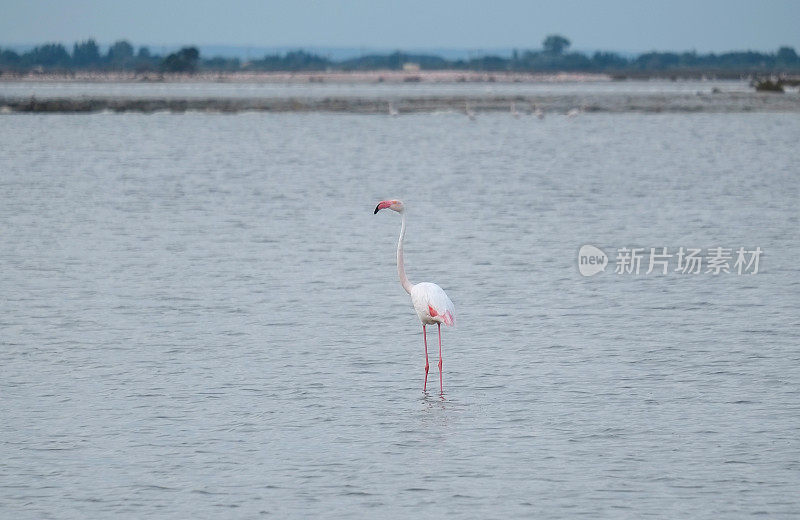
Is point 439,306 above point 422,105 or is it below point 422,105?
above

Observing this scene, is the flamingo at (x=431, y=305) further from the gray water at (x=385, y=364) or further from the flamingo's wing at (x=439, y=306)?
the gray water at (x=385, y=364)

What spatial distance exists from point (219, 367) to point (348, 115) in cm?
8613

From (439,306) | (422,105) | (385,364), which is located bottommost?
(422,105)

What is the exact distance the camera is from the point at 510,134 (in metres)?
75.2

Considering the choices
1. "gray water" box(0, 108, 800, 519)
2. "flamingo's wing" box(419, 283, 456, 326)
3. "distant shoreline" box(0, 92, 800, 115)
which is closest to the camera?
"gray water" box(0, 108, 800, 519)

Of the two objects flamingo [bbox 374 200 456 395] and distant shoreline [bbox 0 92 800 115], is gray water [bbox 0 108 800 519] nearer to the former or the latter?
flamingo [bbox 374 200 456 395]

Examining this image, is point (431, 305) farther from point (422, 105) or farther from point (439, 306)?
point (422, 105)

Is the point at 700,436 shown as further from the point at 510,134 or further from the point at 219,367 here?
the point at 510,134

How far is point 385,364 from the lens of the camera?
1433 centimetres

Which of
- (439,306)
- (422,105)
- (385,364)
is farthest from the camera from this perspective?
(422,105)

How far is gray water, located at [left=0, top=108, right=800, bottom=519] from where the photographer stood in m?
10.0

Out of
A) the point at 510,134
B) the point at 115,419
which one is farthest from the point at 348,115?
the point at 115,419

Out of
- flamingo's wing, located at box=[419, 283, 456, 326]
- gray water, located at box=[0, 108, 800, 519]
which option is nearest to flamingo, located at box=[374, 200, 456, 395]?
flamingo's wing, located at box=[419, 283, 456, 326]

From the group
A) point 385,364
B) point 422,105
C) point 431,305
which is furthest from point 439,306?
point 422,105
